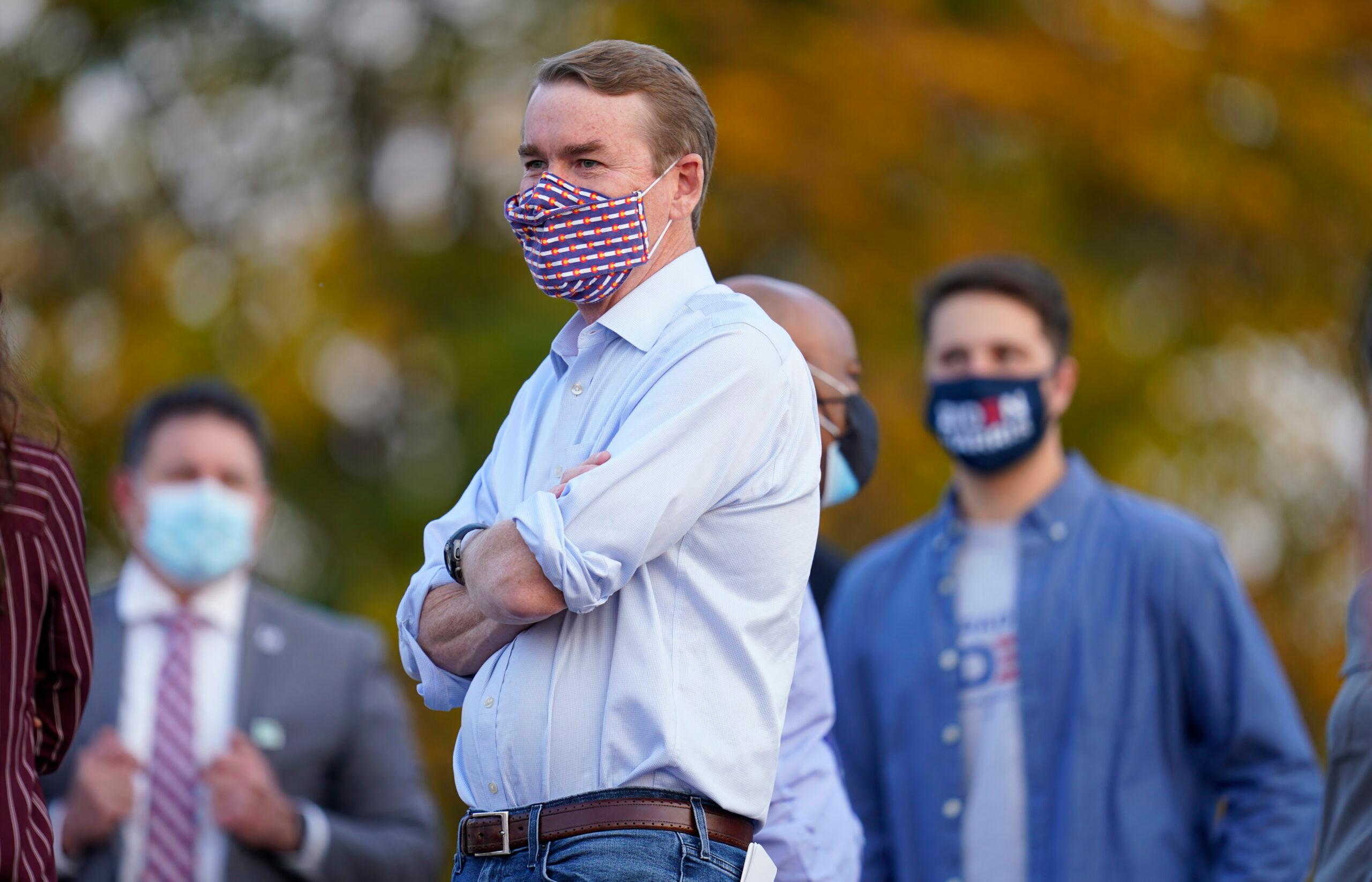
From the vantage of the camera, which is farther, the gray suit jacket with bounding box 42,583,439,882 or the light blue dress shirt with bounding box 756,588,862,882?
the gray suit jacket with bounding box 42,583,439,882

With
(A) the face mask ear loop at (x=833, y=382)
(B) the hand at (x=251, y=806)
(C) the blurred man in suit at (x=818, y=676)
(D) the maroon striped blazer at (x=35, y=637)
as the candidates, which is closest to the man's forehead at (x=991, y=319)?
(C) the blurred man in suit at (x=818, y=676)

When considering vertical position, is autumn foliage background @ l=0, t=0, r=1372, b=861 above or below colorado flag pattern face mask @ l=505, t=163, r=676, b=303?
above

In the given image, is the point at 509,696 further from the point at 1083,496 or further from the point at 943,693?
the point at 1083,496

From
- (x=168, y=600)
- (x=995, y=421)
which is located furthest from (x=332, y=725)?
(x=995, y=421)

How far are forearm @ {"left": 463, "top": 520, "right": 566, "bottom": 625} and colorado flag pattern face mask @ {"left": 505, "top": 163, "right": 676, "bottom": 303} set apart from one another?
55 cm

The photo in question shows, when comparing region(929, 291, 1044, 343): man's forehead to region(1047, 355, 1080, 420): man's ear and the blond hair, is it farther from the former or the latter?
the blond hair

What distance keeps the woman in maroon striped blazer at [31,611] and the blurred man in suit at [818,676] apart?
145cm

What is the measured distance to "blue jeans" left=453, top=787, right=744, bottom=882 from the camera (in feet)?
9.39

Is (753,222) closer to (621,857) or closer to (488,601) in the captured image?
(488,601)

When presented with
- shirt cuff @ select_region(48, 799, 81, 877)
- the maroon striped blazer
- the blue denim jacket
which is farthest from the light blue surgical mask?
shirt cuff @ select_region(48, 799, 81, 877)

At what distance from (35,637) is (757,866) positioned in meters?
1.40

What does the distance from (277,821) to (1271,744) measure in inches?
120

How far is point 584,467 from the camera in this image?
3.04 m

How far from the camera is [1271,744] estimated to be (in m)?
4.91
